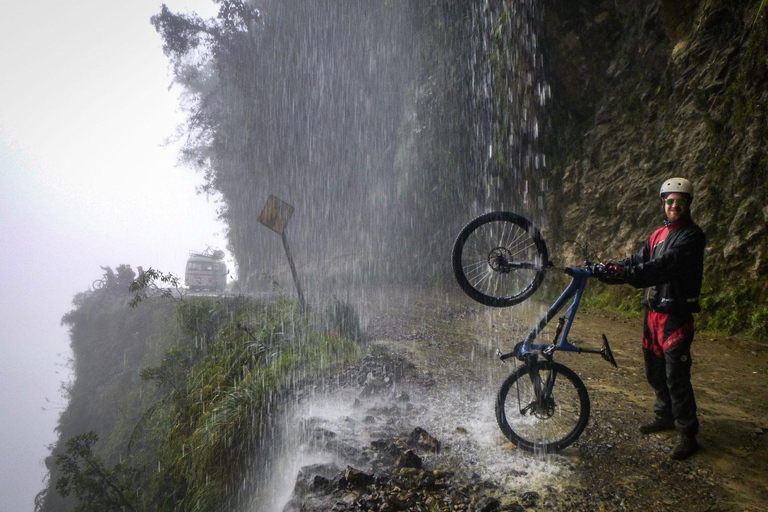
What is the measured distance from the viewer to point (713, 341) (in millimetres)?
5805

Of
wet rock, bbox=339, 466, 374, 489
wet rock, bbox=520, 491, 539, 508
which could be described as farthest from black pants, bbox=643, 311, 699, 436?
wet rock, bbox=339, 466, 374, 489

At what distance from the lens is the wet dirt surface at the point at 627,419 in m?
2.82

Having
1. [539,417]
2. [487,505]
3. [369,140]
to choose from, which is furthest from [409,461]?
[369,140]

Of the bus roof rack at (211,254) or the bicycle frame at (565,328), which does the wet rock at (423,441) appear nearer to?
the bicycle frame at (565,328)

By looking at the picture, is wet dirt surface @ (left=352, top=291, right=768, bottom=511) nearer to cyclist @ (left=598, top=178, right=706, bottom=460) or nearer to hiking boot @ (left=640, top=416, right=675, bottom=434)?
hiking boot @ (left=640, top=416, right=675, bottom=434)

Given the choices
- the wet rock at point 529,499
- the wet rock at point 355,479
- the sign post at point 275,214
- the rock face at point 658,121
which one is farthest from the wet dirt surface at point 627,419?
the sign post at point 275,214

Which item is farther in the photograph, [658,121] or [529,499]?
[658,121]

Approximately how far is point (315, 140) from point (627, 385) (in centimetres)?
2322

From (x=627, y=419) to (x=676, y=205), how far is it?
7.36ft

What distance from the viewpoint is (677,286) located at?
314 centimetres

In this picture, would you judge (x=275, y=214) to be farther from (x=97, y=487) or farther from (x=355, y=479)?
(x=97, y=487)

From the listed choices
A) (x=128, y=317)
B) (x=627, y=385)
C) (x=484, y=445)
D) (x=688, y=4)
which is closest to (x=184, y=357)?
(x=484, y=445)

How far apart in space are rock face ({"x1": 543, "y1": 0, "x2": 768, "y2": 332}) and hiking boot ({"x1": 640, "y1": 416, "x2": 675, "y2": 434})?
3734 mm

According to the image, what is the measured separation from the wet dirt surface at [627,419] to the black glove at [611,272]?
5.20 feet
